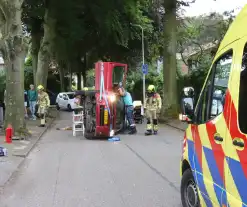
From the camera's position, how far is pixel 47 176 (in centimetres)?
841

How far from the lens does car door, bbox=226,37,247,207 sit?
3627 mm

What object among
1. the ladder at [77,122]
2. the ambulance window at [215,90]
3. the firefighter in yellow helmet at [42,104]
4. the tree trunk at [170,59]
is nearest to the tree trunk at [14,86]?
the ladder at [77,122]

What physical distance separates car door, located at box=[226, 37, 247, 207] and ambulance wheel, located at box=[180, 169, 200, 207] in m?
1.18

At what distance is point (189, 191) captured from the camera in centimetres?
532

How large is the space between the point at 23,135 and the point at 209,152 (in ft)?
35.5

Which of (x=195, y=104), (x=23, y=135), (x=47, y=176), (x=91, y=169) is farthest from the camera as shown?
(x=23, y=135)

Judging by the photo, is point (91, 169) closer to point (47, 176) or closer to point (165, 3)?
point (47, 176)

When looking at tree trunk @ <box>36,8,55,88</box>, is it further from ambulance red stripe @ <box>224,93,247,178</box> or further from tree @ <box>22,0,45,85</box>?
ambulance red stripe @ <box>224,93,247,178</box>

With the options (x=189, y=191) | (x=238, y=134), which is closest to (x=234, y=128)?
(x=238, y=134)

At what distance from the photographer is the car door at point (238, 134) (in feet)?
11.9

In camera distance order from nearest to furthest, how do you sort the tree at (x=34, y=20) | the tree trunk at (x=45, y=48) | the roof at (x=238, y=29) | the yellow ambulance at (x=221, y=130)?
the yellow ambulance at (x=221, y=130), the roof at (x=238, y=29), the tree trunk at (x=45, y=48), the tree at (x=34, y=20)

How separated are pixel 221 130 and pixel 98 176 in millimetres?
4535

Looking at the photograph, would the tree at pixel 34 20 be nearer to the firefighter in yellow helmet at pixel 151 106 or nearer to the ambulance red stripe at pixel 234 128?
the firefighter in yellow helmet at pixel 151 106

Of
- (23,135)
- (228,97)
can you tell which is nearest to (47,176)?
(228,97)
